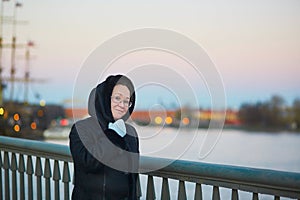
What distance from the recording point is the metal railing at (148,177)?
1587 millimetres

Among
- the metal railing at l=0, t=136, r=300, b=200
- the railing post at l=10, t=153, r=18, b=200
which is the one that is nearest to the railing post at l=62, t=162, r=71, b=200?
the metal railing at l=0, t=136, r=300, b=200

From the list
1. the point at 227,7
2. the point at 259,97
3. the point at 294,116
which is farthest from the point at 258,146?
the point at 227,7

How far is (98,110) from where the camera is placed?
70.4 inches

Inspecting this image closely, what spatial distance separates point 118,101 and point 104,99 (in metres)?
0.06

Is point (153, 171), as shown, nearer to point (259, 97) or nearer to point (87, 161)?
point (87, 161)

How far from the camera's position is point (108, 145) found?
67.7 inches

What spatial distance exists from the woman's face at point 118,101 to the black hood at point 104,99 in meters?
0.01

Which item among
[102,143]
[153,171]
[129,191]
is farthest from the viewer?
[153,171]

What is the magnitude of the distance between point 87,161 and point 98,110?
203mm

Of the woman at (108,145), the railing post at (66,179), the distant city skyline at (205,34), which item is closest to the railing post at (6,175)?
the railing post at (66,179)

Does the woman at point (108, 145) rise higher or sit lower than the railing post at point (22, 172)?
higher

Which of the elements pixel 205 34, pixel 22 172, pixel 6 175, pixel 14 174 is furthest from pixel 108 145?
pixel 205 34

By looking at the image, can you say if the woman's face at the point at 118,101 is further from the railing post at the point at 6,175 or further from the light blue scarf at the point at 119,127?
the railing post at the point at 6,175

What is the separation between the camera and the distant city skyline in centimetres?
949
